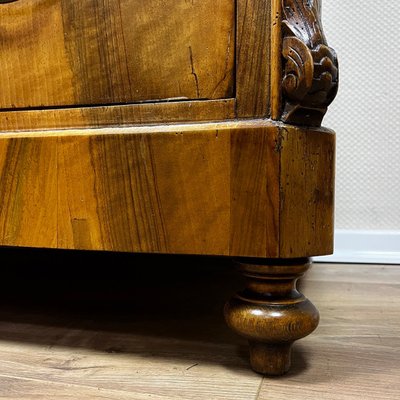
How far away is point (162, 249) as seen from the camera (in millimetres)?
456

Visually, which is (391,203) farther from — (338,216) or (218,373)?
(218,373)

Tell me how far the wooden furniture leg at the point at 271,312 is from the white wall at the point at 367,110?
33.2 inches

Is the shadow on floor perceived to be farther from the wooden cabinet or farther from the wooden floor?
the wooden cabinet

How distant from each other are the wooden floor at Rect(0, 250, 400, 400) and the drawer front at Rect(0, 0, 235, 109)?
27 centimetres

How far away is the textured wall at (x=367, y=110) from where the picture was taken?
47.1 inches

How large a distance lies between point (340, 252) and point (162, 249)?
2.88 feet

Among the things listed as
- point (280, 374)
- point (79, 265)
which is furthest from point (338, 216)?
point (280, 374)

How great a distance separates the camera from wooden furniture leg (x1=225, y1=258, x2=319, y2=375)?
44 centimetres

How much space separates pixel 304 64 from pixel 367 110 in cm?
89

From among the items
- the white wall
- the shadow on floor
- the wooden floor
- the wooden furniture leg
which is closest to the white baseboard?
the white wall

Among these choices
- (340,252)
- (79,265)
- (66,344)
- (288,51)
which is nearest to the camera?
(288,51)

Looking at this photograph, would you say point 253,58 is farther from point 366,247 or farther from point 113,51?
point 366,247

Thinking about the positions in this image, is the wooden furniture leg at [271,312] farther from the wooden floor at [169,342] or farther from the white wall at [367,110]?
the white wall at [367,110]

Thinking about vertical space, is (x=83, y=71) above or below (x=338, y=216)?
above
